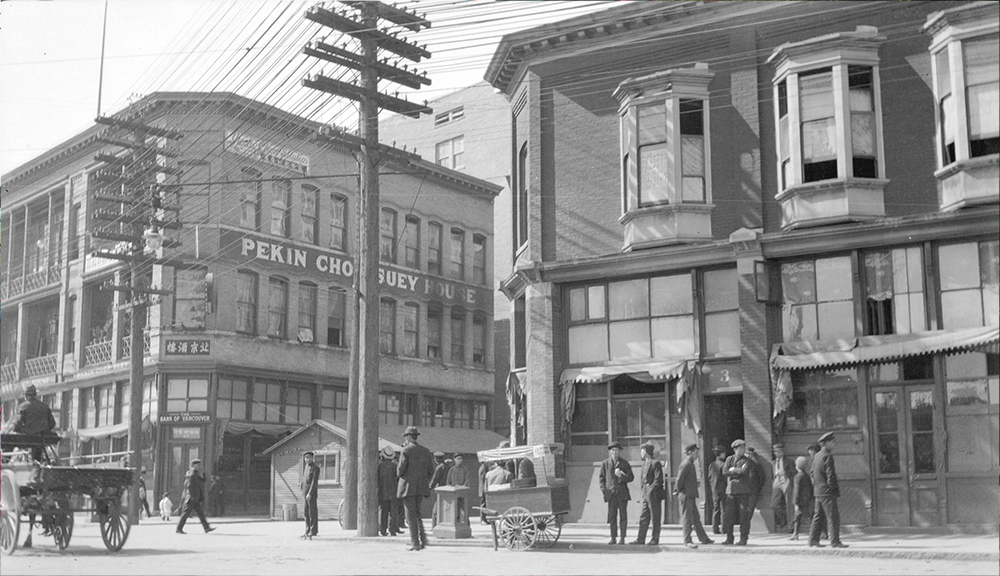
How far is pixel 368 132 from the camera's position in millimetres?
21000

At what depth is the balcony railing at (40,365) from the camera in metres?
37.0

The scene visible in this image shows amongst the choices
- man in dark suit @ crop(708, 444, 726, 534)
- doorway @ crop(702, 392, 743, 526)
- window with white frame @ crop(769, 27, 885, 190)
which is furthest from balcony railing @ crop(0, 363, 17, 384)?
window with white frame @ crop(769, 27, 885, 190)

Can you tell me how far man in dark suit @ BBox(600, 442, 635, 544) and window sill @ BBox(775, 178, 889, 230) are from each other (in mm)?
6151

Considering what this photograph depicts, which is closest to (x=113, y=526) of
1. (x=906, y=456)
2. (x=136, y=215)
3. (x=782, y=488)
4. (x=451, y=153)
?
(x=782, y=488)

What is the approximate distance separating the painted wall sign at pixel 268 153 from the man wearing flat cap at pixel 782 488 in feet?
76.9

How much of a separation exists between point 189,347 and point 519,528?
2238 centimetres

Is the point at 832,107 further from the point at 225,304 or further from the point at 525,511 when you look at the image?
the point at 225,304

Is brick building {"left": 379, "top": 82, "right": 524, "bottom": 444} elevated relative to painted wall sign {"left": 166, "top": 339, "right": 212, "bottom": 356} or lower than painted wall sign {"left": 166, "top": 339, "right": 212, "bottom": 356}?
elevated

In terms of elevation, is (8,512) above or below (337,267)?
below

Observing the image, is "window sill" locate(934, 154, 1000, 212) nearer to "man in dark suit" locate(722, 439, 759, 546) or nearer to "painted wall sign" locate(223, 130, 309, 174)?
"man in dark suit" locate(722, 439, 759, 546)

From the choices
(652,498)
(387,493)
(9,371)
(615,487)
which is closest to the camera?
(652,498)

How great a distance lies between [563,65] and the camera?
23.8 m

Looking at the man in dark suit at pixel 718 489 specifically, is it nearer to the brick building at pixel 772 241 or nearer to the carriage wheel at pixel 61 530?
the brick building at pixel 772 241

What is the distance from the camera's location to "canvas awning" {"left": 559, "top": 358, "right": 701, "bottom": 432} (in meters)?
21.5
